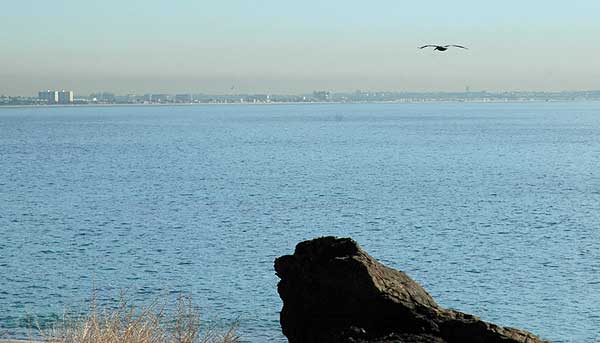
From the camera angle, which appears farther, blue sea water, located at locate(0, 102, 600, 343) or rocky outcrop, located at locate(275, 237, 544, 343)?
blue sea water, located at locate(0, 102, 600, 343)

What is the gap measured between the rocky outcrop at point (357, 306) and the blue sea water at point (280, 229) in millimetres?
16481

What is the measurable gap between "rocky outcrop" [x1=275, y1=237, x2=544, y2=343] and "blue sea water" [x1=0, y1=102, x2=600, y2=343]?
1648cm

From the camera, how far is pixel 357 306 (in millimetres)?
9594

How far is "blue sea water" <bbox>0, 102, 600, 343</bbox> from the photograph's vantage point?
3400 cm

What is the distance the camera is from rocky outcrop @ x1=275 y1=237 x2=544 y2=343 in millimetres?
9172

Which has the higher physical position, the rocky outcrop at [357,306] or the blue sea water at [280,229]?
the rocky outcrop at [357,306]

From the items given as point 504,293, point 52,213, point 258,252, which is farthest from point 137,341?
point 52,213

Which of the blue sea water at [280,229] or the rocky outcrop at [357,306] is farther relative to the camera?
the blue sea water at [280,229]

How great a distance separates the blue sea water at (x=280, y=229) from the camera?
112 feet

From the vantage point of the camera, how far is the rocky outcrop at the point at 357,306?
9.17m

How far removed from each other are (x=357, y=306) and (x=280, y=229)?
1661 inches

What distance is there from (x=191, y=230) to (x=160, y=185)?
31.1 meters

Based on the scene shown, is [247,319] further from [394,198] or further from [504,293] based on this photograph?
[394,198]

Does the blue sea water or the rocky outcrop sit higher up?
the rocky outcrop
